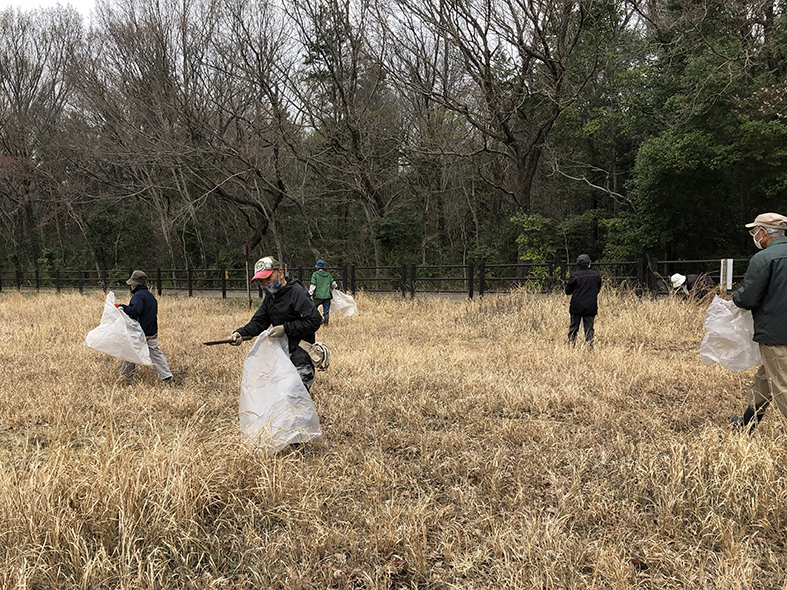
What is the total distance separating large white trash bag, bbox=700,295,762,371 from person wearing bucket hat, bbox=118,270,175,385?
5.62 meters

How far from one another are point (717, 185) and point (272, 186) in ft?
56.3

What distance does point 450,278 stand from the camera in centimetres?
1448

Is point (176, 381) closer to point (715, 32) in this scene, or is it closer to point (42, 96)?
point (715, 32)

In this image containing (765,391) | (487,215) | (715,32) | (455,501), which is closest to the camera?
(455,501)

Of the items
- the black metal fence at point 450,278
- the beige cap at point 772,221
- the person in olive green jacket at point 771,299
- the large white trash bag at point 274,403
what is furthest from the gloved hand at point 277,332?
the black metal fence at point 450,278

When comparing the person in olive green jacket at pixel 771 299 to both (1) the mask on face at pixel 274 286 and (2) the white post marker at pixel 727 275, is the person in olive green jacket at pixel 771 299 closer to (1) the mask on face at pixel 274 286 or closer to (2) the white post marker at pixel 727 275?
(2) the white post marker at pixel 727 275

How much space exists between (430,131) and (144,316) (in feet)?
54.7

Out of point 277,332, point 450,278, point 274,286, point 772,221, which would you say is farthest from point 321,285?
point 772,221

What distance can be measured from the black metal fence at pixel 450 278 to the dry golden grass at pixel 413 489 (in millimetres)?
6142

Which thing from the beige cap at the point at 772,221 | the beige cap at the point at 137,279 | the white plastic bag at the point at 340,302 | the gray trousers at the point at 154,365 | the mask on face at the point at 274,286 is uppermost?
the beige cap at the point at 772,221

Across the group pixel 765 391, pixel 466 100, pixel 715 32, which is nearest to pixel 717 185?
pixel 715 32

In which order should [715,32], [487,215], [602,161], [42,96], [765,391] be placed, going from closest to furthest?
[765,391] < [715,32] < [602,161] < [487,215] < [42,96]

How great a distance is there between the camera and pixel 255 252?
26.3 metres

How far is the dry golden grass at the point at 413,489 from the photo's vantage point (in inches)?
96.7
